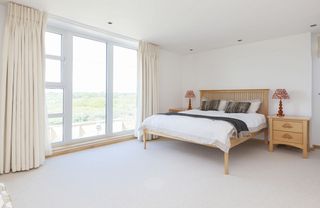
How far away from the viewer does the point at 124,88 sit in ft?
15.6

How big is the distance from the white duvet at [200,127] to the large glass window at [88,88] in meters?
1.20

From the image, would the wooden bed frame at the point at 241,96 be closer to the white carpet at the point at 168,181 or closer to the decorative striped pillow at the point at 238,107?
the decorative striped pillow at the point at 238,107

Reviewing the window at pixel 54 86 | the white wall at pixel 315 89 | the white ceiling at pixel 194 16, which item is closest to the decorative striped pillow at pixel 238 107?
the white wall at pixel 315 89

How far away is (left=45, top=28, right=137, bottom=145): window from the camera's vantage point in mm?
3611

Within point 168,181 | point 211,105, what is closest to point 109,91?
point 211,105

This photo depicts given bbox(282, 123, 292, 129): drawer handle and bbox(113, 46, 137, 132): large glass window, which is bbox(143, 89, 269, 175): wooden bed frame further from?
bbox(113, 46, 137, 132): large glass window

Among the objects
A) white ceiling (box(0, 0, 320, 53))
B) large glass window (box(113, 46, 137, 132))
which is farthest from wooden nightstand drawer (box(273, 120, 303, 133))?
large glass window (box(113, 46, 137, 132))

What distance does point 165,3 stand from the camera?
2.70m

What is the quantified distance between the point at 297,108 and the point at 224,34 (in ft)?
7.33

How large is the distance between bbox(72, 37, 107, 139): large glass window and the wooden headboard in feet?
9.38

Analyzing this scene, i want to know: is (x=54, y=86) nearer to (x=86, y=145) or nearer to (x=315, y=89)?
(x=86, y=145)

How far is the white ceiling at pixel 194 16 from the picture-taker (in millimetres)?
2711

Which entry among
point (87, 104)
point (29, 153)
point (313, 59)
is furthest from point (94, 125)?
point (313, 59)

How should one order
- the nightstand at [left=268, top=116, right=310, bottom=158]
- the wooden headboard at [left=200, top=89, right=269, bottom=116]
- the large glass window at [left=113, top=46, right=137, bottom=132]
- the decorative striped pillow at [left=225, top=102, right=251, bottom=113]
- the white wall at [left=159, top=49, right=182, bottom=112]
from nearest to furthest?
the nightstand at [left=268, top=116, right=310, bottom=158], the decorative striped pillow at [left=225, top=102, right=251, bottom=113], the wooden headboard at [left=200, top=89, right=269, bottom=116], the large glass window at [left=113, top=46, right=137, bottom=132], the white wall at [left=159, top=49, right=182, bottom=112]
